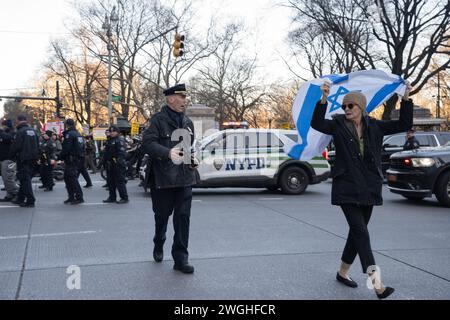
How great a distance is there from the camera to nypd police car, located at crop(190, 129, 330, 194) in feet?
39.3

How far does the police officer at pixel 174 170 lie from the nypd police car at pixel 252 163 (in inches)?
266

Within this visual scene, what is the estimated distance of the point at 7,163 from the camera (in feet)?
35.2

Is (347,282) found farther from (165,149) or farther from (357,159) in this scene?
(165,149)

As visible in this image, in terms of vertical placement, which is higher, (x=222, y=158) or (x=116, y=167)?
(x=222, y=158)

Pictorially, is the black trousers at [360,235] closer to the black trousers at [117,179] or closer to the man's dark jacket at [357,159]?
the man's dark jacket at [357,159]

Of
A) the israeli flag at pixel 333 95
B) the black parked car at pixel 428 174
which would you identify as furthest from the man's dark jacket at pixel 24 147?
the black parked car at pixel 428 174

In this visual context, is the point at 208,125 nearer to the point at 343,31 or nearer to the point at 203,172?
the point at 343,31

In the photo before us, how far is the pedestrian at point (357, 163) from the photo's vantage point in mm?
4160

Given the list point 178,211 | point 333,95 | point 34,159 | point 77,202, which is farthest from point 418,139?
point 178,211

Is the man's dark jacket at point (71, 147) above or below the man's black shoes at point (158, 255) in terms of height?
above

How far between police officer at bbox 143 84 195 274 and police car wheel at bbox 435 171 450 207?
23.1ft

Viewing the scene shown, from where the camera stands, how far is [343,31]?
28266 millimetres

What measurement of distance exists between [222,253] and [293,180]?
274 inches

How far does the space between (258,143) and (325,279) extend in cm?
780
